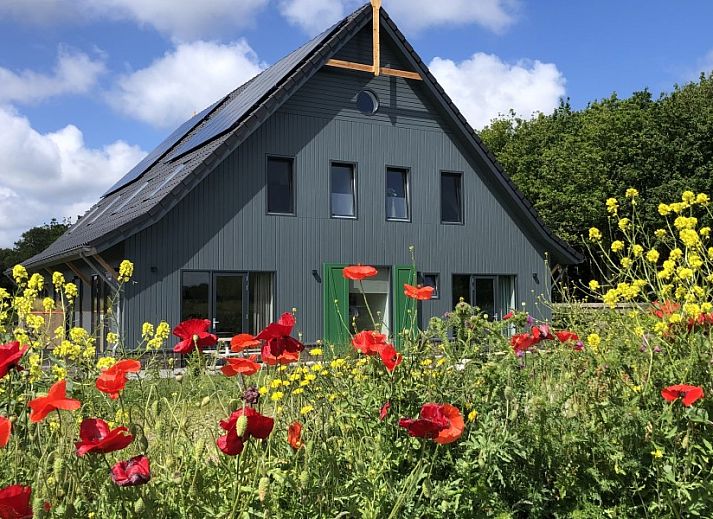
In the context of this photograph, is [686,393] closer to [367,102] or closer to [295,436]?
[295,436]

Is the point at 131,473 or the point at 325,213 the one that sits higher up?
the point at 325,213

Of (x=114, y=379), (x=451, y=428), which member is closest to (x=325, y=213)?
(x=451, y=428)

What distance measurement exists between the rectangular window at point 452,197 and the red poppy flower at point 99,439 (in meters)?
14.1

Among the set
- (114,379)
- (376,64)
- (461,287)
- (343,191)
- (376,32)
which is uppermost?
(376,32)

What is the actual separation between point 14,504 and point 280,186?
12.6m

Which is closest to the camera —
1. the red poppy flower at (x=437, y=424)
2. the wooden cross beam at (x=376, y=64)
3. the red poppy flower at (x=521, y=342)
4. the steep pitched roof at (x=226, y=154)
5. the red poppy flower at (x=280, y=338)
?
the red poppy flower at (x=437, y=424)

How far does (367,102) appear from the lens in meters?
15.2

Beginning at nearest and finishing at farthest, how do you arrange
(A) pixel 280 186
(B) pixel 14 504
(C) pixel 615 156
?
(B) pixel 14 504
(A) pixel 280 186
(C) pixel 615 156

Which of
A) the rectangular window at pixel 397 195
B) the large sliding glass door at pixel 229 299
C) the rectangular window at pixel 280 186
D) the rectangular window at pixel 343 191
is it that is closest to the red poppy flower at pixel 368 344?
the large sliding glass door at pixel 229 299

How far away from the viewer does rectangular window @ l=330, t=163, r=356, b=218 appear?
Answer: 47.7 feet

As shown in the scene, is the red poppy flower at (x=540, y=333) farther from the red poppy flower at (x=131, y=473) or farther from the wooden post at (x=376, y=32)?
the wooden post at (x=376, y=32)

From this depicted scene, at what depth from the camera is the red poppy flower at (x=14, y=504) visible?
1696mm

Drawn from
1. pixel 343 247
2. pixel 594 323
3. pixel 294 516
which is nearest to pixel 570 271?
pixel 343 247

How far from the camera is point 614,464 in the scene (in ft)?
9.52
